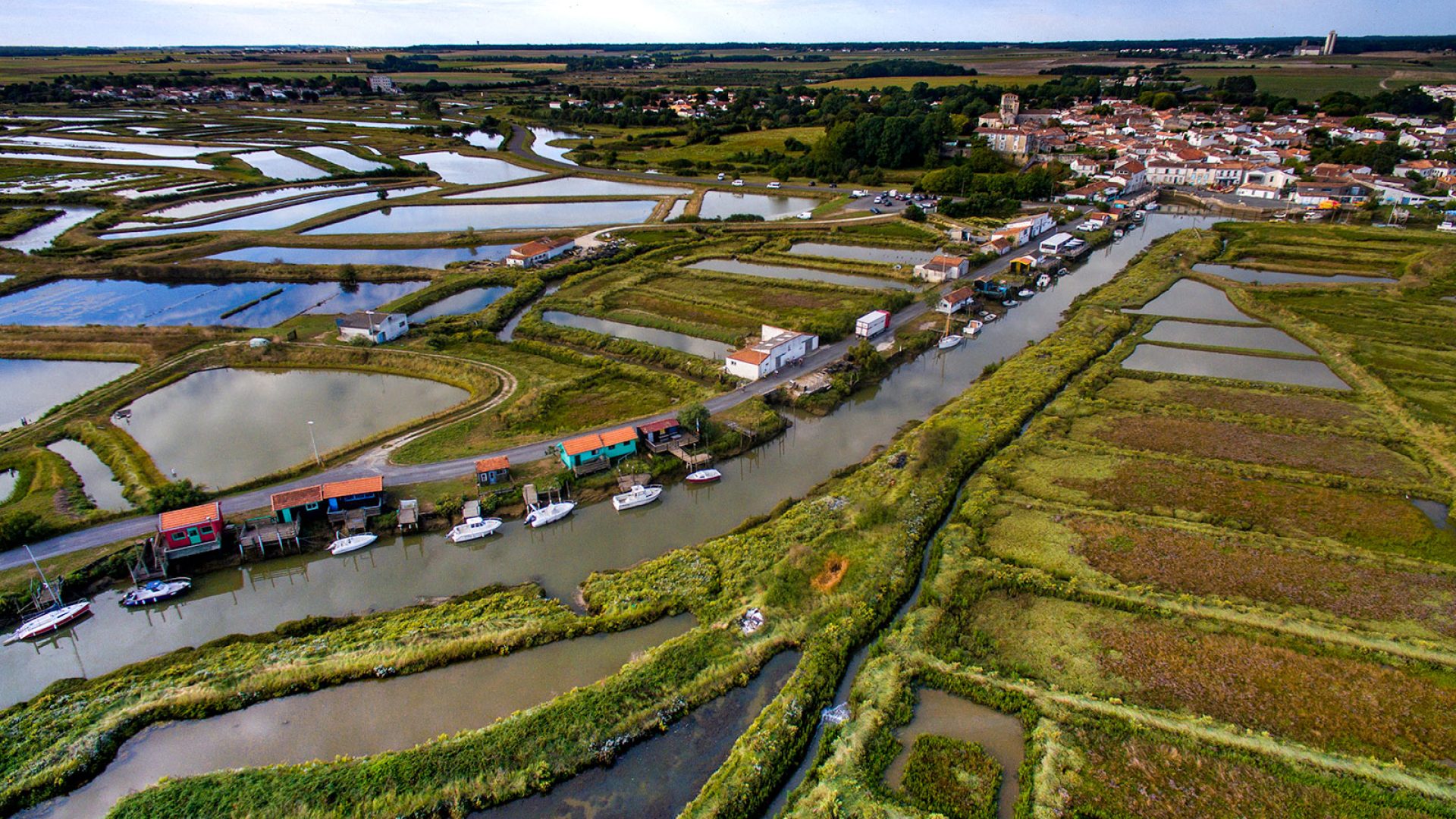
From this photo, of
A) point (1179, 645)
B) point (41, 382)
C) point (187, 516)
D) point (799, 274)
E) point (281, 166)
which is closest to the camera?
point (1179, 645)

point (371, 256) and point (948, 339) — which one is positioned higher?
point (371, 256)

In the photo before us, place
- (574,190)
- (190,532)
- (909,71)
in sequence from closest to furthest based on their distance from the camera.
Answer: (190,532) → (574,190) → (909,71)

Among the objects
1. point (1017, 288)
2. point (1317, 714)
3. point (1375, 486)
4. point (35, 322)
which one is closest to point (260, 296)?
point (35, 322)

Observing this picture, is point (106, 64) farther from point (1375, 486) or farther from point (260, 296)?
point (1375, 486)

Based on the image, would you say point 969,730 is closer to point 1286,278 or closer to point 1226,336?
point 1226,336

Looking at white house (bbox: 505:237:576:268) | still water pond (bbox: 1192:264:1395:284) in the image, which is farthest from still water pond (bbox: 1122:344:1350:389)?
white house (bbox: 505:237:576:268)

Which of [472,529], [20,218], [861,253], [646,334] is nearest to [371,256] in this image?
[646,334]

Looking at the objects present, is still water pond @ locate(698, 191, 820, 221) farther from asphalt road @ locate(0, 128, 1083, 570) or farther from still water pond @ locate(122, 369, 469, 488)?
still water pond @ locate(122, 369, 469, 488)

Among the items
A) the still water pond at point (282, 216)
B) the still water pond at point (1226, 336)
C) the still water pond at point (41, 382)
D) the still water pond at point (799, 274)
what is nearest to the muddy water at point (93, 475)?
the still water pond at point (41, 382)
